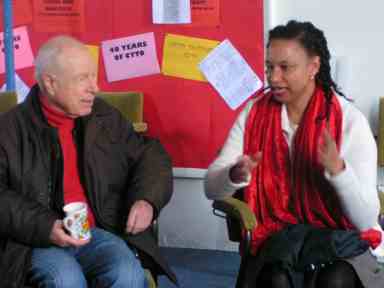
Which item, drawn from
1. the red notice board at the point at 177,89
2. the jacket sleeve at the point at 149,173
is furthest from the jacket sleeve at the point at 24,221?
the red notice board at the point at 177,89

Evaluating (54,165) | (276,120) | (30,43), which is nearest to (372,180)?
(276,120)

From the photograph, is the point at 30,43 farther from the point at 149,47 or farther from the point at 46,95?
the point at 46,95

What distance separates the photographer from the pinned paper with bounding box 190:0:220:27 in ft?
10.2

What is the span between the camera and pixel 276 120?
7.11ft

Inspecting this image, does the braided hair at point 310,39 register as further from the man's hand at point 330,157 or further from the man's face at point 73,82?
the man's face at point 73,82

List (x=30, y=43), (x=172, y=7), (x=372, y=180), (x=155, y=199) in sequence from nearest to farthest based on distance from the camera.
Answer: (x=372, y=180) → (x=155, y=199) → (x=172, y=7) → (x=30, y=43)

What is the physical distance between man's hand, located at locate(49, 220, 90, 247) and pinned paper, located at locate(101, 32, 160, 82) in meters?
1.44

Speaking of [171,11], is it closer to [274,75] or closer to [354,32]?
[354,32]


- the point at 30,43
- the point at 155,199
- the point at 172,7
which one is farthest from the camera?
the point at 30,43

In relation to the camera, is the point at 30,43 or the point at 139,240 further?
the point at 30,43

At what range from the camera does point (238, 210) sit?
2.04m

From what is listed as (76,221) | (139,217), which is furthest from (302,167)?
(76,221)

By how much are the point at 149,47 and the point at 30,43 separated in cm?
64

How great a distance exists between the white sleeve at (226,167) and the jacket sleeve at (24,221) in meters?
0.50
